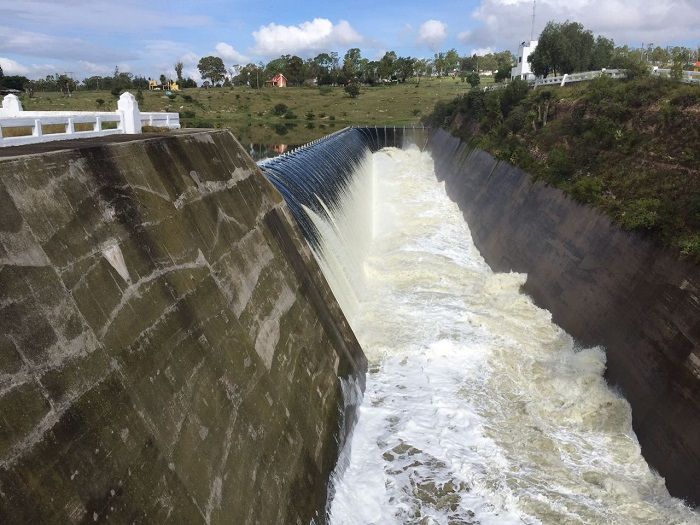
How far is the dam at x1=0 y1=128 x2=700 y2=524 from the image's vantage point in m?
5.18

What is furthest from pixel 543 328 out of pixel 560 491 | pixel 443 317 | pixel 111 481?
pixel 111 481

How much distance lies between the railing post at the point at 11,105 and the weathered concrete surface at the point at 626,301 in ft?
52.0

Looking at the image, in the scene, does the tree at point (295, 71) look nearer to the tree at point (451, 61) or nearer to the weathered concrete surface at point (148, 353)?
the tree at point (451, 61)

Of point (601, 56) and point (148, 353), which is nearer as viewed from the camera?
point (148, 353)

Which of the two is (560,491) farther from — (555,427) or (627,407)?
(627,407)

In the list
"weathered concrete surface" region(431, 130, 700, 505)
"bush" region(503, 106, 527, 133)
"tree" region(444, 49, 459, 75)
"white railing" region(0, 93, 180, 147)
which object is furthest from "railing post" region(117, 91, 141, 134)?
"tree" region(444, 49, 459, 75)

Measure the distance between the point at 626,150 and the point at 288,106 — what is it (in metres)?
79.2

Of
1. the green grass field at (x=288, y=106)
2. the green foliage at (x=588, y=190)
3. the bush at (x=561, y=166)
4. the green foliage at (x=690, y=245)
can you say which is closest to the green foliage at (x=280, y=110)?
the green grass field at (x=288, y=106)

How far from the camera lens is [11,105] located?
37.6 ft

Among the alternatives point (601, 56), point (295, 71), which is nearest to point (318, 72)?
point (295, 71)

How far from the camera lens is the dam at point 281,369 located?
518 centimetres

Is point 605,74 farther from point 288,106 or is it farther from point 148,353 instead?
point 288,106

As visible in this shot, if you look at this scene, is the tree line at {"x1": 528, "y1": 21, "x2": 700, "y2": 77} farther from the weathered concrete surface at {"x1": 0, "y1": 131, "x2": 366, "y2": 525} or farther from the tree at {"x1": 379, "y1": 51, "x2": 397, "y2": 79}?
the tree at {"x1": 379, "y1": 51, "x2": 397, "y2": 79}

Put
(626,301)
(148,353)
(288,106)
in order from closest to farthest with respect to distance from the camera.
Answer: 1. (148,353)
2. (626,301)
3. (288,106)
